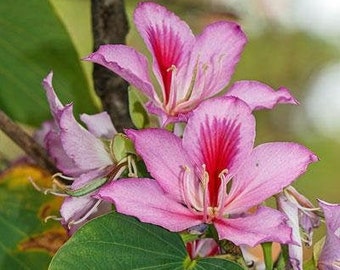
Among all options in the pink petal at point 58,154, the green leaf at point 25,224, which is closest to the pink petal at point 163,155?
the pink petal at point 58,154

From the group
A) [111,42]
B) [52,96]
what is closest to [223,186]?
[52,96]

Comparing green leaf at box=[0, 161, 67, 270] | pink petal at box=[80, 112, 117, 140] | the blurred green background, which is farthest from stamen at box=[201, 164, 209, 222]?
the blurred green background

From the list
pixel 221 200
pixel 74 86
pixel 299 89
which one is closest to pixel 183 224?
pixel 221 200

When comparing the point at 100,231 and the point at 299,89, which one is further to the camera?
the point at 299,89

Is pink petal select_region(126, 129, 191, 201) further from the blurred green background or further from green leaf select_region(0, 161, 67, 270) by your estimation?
the blurred green background

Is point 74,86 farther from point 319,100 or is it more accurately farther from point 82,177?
point 319,100

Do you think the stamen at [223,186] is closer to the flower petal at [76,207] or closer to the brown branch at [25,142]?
the flower petal at [76,207]

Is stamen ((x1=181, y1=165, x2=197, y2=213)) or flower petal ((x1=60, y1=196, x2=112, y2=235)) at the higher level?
stamen ((x1=181, y1=165, x2=197, y2=213))
